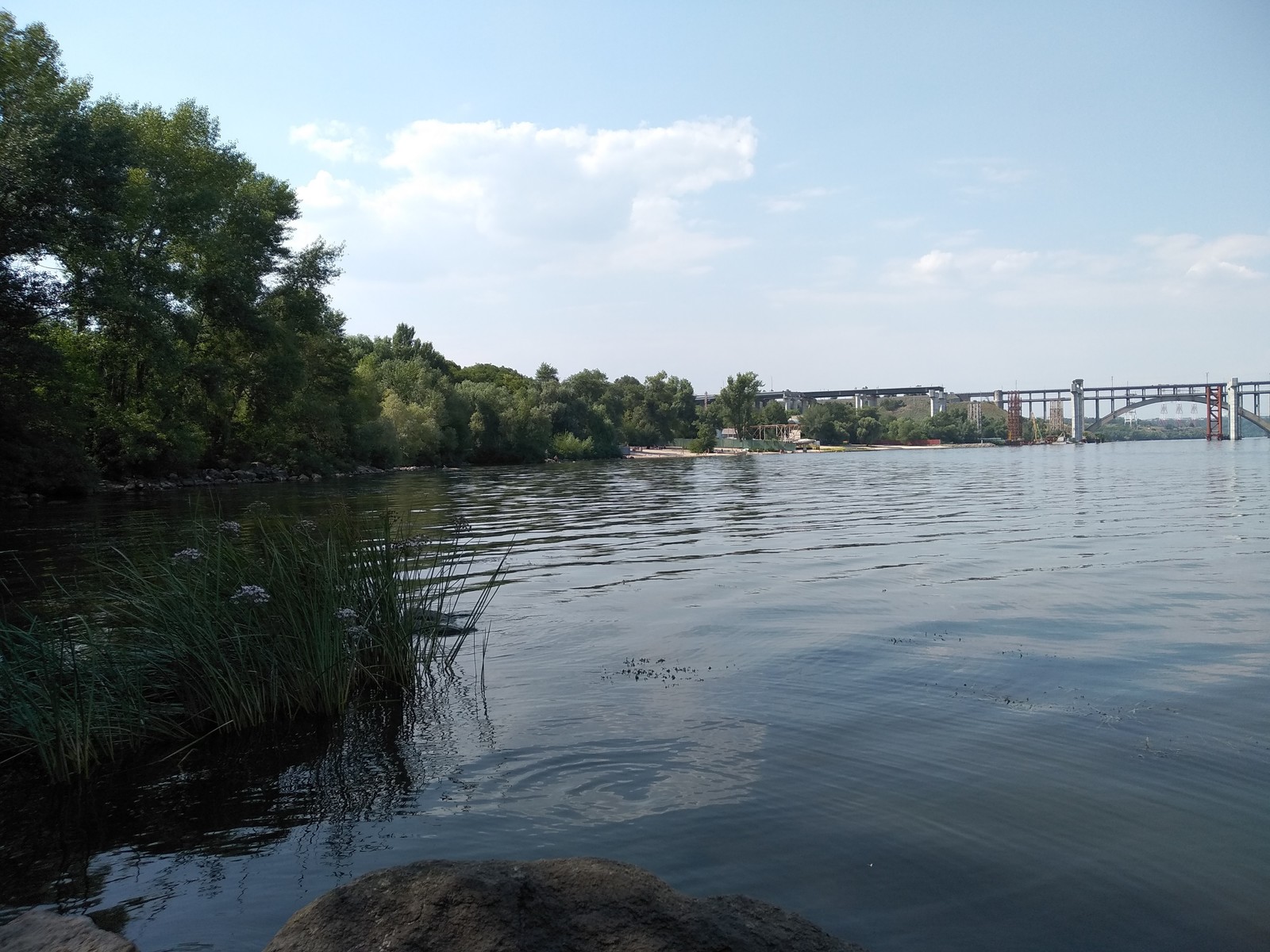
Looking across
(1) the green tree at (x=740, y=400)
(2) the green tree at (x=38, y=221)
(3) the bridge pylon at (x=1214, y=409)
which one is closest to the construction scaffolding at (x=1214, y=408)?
(3) the bridge pylon at (x=1214, y=409)

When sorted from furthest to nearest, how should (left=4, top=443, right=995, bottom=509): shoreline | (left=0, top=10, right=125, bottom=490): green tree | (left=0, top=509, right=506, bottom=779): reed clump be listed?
(left=4, top=443, right=995, bottom=509): shoreline → (left=0, top=10, right=125, bottom=490): green tree → (left=0, top=509, right=506, bottom=779): reed clump

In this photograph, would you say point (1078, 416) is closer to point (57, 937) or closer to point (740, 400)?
point (740, 400)

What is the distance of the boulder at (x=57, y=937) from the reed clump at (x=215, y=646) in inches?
115

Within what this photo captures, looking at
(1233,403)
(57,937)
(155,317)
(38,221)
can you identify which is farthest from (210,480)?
(1233,403)

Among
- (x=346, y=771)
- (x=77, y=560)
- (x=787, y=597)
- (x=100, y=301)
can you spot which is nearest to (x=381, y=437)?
(x=100, y=301)

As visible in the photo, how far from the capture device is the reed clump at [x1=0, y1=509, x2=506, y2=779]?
6242 mm

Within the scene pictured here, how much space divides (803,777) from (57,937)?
4.47 metres

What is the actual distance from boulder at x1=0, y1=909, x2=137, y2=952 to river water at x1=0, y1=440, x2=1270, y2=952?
741mm

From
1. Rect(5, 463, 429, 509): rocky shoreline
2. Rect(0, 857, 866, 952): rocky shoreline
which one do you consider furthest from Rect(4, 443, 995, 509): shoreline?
Rect(0, 857, 866, 952): rocky shoreline

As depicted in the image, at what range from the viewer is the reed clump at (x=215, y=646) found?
20.5 ft

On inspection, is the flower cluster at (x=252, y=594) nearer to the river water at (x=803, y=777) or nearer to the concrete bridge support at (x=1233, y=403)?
the river water at (x=803, y=777)

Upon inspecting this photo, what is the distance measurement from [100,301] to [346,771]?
110 feet

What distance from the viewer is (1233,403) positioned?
169 m

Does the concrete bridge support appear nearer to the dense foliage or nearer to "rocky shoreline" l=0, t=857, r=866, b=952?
the dense foliage
